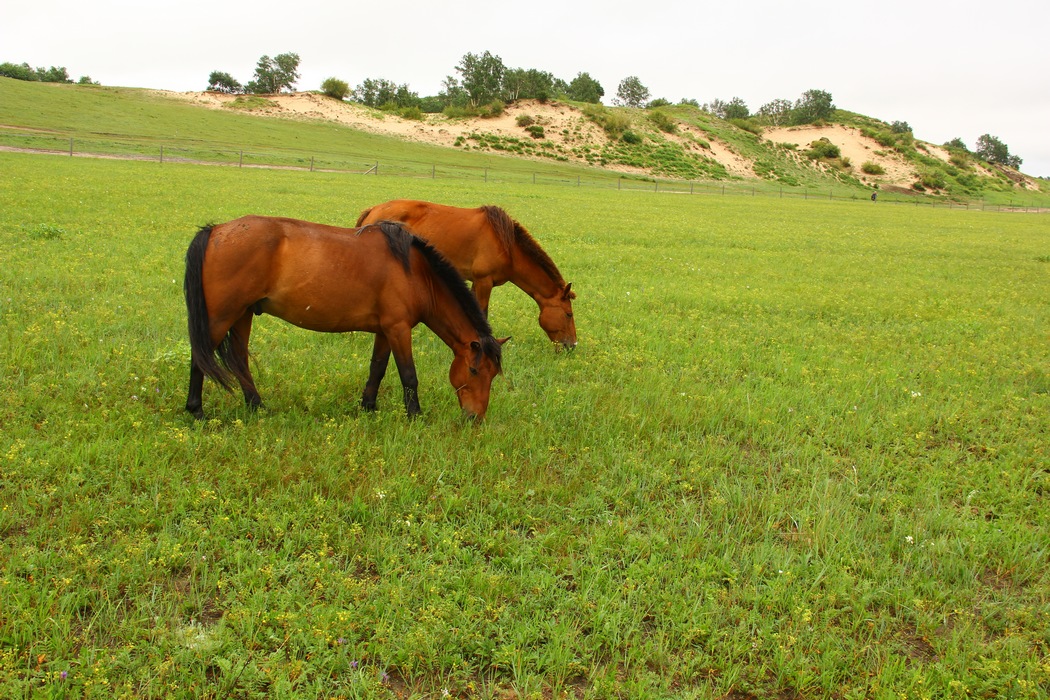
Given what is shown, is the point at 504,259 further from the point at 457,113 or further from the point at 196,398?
the point at 457,113

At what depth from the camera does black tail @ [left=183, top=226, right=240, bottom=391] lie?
4844mm

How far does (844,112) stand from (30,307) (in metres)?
133

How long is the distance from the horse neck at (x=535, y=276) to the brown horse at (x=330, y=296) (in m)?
2.66

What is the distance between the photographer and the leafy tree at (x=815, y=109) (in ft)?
340

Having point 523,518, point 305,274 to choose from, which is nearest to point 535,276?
point 305,274

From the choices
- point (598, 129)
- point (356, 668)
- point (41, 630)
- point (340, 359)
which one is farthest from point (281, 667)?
point (598, 129)

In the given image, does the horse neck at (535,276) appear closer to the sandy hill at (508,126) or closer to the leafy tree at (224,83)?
the sandy hill at (508,126)

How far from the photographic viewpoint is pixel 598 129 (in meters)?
80.2

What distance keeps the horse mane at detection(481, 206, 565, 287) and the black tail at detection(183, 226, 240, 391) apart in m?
3.88

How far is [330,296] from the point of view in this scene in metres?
5.16

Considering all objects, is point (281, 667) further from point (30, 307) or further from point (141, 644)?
point (30, 307)

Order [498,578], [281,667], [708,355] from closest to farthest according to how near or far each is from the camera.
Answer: [281,667]
[498,578]
[708,355]

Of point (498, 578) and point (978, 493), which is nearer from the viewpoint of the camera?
point (498, 578)

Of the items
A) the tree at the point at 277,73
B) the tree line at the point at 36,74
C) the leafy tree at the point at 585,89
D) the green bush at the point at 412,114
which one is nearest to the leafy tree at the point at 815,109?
the leafy tree at the point at 585,89
